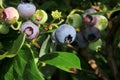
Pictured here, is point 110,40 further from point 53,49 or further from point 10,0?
point 10,0

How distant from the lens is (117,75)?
1.82 metres

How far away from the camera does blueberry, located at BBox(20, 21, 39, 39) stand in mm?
1261

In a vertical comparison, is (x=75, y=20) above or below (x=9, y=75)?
above

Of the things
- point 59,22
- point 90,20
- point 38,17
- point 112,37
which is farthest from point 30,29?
point 112,37

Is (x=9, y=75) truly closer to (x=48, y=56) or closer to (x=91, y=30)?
(x=48, y=56)

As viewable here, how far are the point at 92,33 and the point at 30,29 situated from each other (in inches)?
12.5

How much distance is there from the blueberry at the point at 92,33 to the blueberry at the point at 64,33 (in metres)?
0.15

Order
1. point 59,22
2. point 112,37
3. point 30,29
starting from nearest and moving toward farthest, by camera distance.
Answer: point 30,29 → point 59,22 → point 112,37

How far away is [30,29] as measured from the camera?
4.17 ft

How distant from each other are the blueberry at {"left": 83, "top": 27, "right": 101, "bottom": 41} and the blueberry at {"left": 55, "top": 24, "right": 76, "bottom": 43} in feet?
0.49

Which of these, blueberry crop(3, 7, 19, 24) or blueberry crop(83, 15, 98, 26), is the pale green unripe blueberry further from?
blueberry crop(83, 15, 98, 26)

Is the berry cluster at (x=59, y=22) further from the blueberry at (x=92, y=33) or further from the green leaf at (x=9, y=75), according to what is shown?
the green leaf at (x=9, y=75)

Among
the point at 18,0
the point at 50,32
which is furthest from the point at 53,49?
the point at 18,0

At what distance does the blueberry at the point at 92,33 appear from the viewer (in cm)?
150
